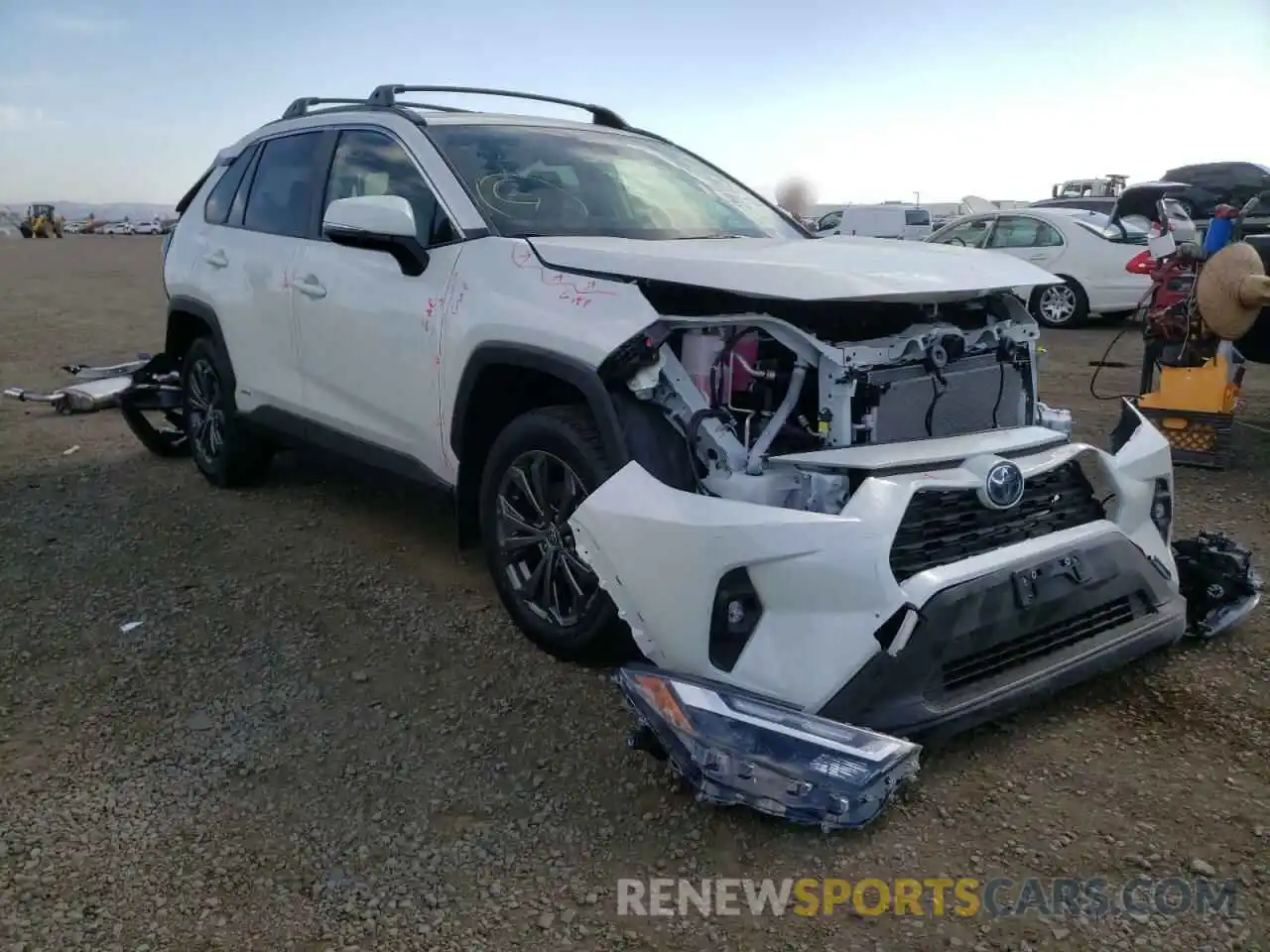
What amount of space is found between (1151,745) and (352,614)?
2865mm

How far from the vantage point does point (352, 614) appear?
4.14m

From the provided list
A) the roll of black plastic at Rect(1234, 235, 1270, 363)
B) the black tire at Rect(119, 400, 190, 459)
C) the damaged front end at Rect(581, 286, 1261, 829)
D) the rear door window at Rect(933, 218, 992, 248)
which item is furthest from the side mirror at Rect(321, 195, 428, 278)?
the rear door window at Rect(933, 218, 992, 248)

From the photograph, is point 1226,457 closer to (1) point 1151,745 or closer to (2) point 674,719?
(1) point 1151,745

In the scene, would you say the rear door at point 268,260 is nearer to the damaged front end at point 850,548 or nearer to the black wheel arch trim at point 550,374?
the black wheel arch trim at point 550,374

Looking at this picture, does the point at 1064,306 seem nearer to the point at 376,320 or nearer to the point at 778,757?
the point at 376,320

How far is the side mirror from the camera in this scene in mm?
3617

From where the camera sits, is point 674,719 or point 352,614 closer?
point 674,719

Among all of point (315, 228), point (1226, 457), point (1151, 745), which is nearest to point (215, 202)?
point (315, 228)

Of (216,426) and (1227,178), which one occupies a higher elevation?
(1227,178)

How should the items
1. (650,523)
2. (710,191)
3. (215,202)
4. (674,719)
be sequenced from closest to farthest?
(674,719), (650,523), (710,191), (215,202)

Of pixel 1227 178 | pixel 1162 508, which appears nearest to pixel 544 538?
pixel 1162 508

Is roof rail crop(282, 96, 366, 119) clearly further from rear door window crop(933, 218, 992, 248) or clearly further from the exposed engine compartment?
rear door window crop(933, 218, 992, 248)

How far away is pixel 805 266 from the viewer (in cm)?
304

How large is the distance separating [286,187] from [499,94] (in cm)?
112
